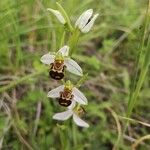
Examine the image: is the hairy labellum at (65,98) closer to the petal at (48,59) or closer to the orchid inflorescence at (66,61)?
the orchid inflorescence at (66,61)

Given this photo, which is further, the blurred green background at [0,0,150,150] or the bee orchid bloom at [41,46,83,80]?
the blurred green background at [0,0,150,150]

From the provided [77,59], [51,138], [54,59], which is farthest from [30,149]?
[77,59]

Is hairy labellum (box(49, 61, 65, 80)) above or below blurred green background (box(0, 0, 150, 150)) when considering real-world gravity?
above

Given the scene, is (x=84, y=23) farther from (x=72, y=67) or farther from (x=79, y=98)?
(x=79, y=98)

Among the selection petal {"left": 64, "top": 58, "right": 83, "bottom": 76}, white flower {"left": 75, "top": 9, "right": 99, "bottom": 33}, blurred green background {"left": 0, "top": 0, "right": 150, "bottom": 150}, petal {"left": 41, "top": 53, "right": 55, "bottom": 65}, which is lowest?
blurred green background {"left": 0, "top": 0, "right": 150, "bottom": 150}

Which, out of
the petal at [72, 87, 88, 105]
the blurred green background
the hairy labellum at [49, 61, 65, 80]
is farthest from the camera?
the blurred green background

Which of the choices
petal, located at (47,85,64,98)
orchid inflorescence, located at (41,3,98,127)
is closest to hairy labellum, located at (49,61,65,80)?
orchid inflorescence, located at (41,3,98,127)

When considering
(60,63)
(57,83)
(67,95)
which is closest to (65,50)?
(60,63)

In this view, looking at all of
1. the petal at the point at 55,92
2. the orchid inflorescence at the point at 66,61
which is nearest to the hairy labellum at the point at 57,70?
the orchid inflorescence at the point at 66,61

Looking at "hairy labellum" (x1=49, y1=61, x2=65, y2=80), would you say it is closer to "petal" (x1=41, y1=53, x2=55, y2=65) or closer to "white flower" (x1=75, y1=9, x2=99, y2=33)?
"petal" (x1=41, y1=53, x2=55, y2=65)
